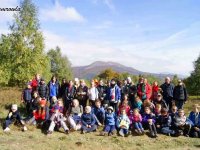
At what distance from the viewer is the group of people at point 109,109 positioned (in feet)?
58.3

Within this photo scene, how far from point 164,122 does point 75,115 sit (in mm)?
4314

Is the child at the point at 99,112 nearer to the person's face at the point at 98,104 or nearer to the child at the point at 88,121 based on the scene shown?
the person's face at the point at 98,104

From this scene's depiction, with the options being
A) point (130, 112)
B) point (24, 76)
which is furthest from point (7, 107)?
point (24, 76)

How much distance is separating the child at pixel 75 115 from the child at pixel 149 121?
309 cm

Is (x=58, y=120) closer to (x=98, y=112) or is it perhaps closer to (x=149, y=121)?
(x=98, y=112)

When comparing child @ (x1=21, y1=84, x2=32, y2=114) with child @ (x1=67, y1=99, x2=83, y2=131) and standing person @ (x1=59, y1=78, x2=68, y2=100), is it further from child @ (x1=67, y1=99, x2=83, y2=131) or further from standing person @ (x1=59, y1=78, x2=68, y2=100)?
child @ (x1=67, y1=99, x2=83, y2=131)

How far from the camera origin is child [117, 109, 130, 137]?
17.7 m

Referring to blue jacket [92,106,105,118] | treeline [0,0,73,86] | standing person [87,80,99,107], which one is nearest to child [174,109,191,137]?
blue jacket [92,106,105,118]

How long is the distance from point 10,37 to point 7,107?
26048mm

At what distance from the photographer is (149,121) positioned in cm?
1783

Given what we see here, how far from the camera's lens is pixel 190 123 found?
60.1ft

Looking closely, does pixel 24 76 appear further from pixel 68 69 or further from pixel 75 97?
pixel 68 69

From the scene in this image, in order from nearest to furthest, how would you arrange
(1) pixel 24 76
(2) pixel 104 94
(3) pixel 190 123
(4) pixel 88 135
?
(4) pixel 88 135 → (3) pixel 190 123 → (2) pixel 104 94 → (1) pixel 24 76

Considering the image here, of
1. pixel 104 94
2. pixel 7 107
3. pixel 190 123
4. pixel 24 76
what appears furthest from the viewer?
pixel 24 76
